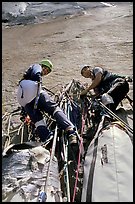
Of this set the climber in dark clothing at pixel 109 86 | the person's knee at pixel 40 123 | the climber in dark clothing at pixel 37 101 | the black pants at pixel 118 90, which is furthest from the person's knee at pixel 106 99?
the person's knee at pixel 40 123

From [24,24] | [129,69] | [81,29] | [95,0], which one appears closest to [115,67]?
[129,69]

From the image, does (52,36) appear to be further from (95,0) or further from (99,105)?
(99,105)

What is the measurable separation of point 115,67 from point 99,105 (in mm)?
3362

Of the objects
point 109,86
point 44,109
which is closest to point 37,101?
point 44,109

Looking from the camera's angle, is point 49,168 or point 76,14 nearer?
point 49,168

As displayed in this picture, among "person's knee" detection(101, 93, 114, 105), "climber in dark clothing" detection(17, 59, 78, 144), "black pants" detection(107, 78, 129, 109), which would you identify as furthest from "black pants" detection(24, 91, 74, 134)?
"black pants" detection(107, 78, 129, 109)

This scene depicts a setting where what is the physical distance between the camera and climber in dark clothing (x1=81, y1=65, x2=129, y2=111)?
208 inches

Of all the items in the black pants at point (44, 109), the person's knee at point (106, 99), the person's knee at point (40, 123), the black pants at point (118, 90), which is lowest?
the person's knee at point (40, 123)

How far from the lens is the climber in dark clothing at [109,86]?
208 inches

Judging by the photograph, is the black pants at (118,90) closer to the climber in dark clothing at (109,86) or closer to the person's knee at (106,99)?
the climber in dark clothing at (109,86)

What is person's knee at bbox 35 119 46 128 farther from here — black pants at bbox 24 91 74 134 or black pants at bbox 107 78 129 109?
black pants at bbox 107 78 129 109

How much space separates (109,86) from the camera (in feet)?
17.9

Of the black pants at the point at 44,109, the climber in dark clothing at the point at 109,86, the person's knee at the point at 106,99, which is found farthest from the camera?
the climber in dark clothing at the point at 109,86

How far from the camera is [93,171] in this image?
3.49 meters
